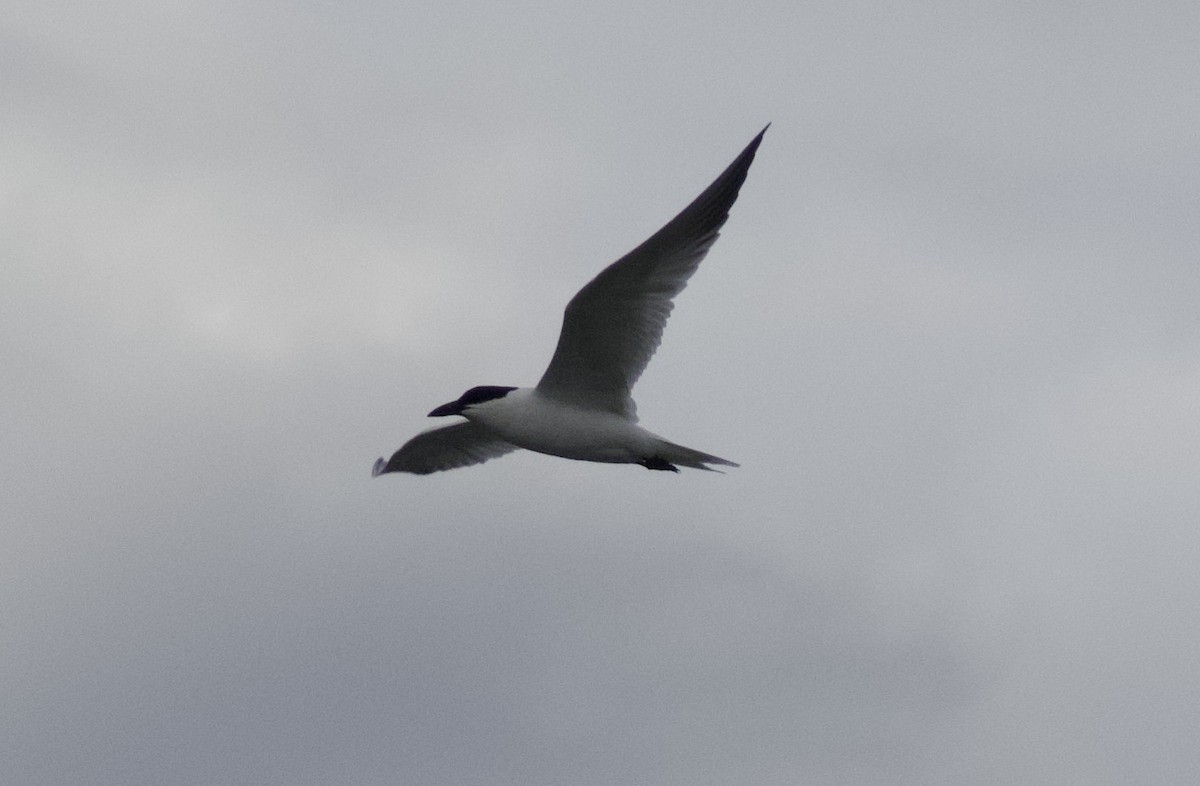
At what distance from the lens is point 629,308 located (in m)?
17.7

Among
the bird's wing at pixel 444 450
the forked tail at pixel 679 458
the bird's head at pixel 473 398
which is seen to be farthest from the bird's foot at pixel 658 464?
the bird's wing at pixel 444 450

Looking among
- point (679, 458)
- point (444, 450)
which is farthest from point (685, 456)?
point (444, 450)

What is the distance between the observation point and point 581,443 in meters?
18.2

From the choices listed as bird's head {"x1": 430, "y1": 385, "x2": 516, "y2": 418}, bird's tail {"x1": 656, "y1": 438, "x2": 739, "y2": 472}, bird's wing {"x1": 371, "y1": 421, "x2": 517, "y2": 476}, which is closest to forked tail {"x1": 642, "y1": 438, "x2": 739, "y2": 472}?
bird's tail {"x1": 656, "y1": 438, "x2": 739, "y2": 472}

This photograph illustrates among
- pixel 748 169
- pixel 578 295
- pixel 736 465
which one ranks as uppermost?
pixel 748 169

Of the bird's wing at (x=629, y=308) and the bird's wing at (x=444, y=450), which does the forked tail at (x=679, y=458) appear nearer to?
the bird's wing at (x=629, y=308)

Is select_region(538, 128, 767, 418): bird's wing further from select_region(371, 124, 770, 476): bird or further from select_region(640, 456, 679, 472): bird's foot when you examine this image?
select_region(640, 456, 679, 472): bird's foot

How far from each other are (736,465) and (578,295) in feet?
7.45

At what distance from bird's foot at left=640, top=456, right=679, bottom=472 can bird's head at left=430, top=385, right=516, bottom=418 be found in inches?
67.4

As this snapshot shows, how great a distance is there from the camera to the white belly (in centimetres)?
1808

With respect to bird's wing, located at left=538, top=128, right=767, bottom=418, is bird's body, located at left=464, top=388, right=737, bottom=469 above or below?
below

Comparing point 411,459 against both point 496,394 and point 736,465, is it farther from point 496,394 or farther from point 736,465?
point 736,465

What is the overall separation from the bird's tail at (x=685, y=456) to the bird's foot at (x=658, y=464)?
0.05 metres

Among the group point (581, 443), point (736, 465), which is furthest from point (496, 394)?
point (736, 465)
